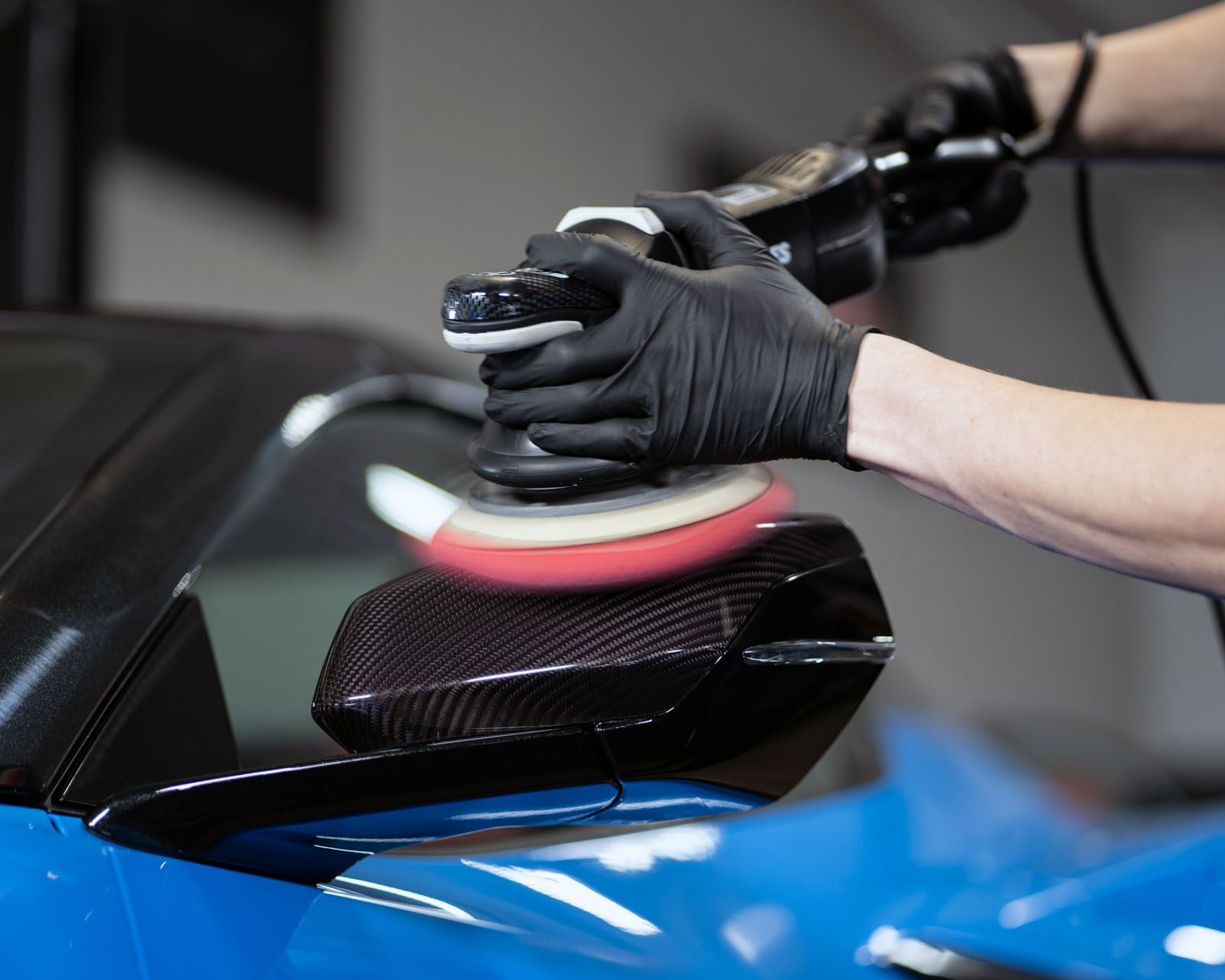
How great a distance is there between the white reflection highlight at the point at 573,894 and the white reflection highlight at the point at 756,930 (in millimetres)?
82

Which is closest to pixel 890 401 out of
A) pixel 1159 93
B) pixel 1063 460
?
pixel 1063 460

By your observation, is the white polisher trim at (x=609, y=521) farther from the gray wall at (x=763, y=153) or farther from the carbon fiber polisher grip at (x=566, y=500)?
the gray wall at (x=763, y=153)

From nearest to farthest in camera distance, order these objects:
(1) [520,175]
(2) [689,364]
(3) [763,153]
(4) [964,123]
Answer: (2) [689,364]
(4) [964,123]
(1) [520,175]
(3) [763,153]

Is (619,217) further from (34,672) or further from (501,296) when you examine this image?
(34,672)

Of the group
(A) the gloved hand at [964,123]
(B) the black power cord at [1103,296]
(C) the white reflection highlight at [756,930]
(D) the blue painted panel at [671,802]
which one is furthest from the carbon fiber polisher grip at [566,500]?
(B) the black power cord at [1103,296]

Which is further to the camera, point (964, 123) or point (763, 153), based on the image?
point (763, 153)

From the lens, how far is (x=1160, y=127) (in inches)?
50.8

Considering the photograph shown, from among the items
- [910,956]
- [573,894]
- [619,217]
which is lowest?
[910,956]

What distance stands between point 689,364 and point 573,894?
1.22ft

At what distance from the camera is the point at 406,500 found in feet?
3.66

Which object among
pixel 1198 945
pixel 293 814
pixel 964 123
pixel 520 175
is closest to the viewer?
pixel 293 814

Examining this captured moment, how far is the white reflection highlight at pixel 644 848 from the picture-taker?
0.85 meters

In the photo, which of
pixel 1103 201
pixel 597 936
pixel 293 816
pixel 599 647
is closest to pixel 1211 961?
pixel 597 936

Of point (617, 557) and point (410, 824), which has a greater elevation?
point (617, 557)
